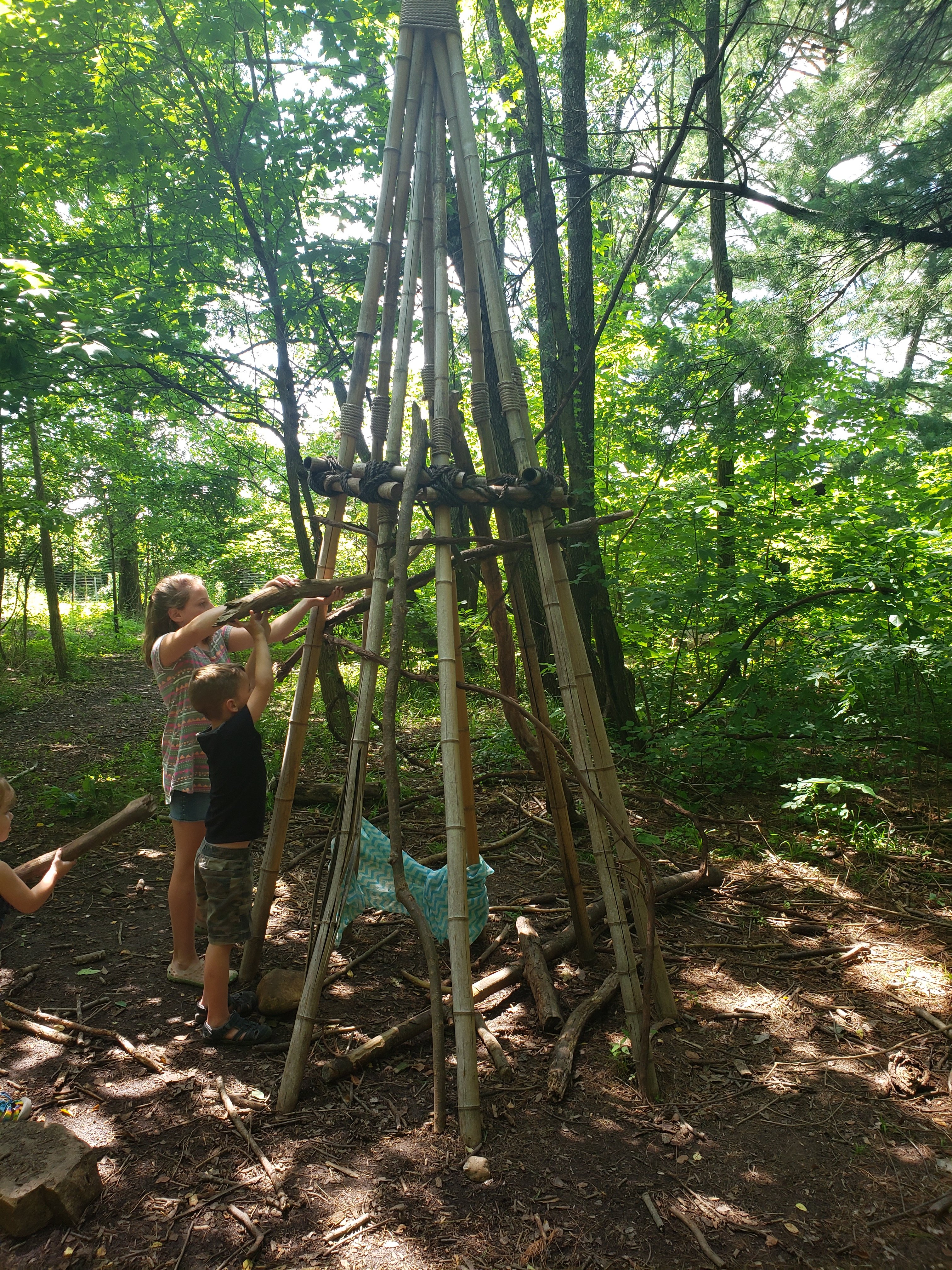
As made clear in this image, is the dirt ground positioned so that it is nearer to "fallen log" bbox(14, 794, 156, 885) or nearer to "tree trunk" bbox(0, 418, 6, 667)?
"fallen log" bbox(14, 794, 156, 885)

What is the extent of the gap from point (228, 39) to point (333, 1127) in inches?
267

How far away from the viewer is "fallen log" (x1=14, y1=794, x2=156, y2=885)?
6.66 ft

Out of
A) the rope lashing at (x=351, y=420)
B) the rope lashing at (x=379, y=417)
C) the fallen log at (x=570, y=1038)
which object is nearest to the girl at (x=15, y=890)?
the fallen log at (x=570, y=1038)

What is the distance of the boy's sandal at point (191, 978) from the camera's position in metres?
2.71

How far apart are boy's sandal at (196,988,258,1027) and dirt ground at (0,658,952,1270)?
0.07 m

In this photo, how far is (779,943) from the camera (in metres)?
2.98

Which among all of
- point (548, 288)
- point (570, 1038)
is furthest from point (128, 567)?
point (570, 1038)

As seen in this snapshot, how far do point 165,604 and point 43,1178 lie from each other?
70.1 inches

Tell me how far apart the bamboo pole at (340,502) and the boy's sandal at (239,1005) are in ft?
0.28

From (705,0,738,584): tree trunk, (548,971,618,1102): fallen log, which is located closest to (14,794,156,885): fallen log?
(548,971,618,1102): fallen log

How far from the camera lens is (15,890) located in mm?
1943

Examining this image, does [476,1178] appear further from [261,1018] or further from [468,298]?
[468,298]

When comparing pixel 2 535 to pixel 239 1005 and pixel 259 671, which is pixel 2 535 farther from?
pixel 239 1005

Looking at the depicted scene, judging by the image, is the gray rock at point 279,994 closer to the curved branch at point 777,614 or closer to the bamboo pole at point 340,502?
the bamboo pole at point 340,502
